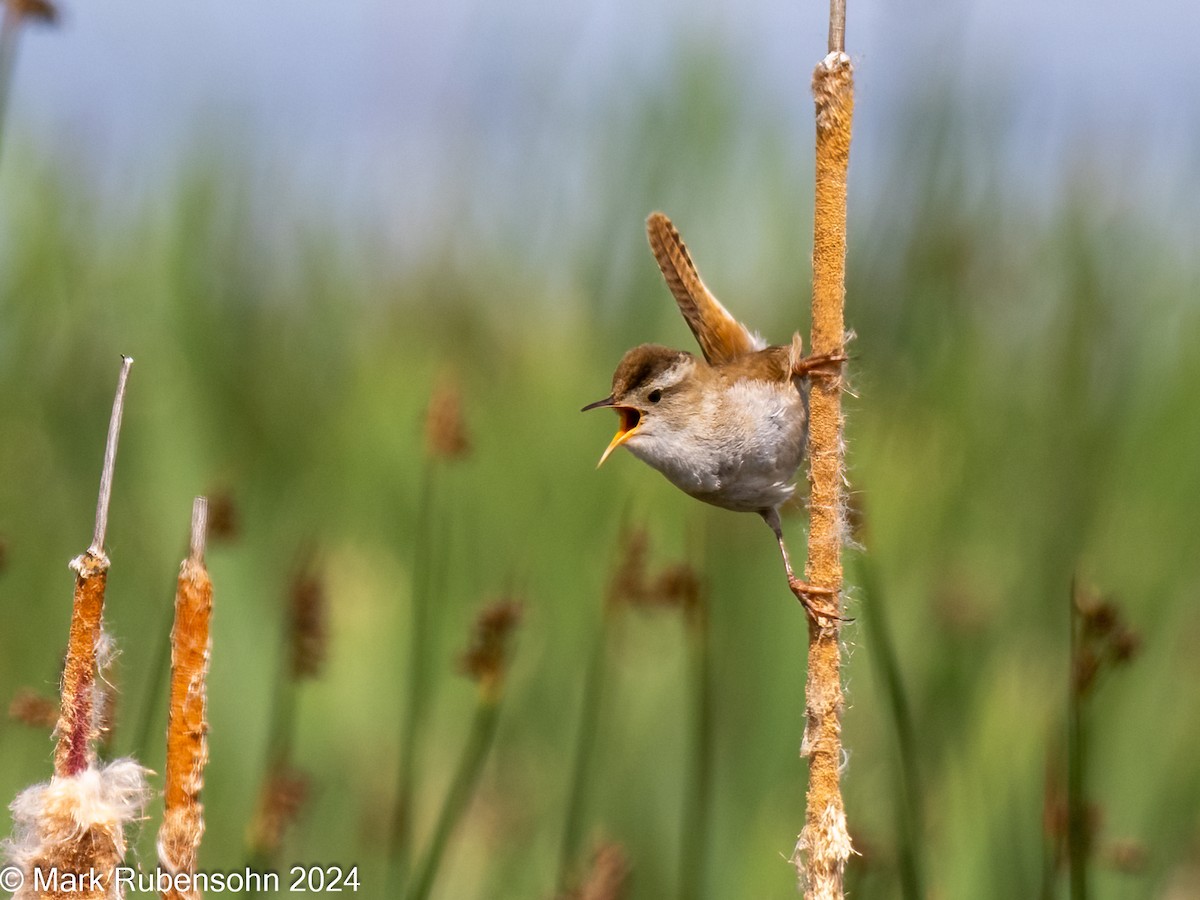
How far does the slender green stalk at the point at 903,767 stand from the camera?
6.52 ft

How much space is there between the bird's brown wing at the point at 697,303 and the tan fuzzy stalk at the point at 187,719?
1611 mm

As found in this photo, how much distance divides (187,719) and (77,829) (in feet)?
0.58

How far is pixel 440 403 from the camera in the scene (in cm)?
238

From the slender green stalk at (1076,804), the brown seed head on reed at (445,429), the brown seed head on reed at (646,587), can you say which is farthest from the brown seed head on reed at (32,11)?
the slender green stalk at (1076,804)

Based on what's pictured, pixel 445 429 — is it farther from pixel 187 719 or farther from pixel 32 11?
pixel 187 719

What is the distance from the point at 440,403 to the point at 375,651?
1.10 metres

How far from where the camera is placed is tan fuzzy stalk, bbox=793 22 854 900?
1249mm

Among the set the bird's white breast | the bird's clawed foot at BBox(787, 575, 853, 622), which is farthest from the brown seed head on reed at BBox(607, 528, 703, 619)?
the bird's clawed foot at BBox(787, 575, 853, 622)

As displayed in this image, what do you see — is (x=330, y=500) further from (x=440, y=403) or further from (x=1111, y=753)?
(x=1111, y=753)

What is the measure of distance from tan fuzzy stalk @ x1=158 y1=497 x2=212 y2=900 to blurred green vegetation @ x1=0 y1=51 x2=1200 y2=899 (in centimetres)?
141

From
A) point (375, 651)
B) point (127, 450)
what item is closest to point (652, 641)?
point (375, 651)

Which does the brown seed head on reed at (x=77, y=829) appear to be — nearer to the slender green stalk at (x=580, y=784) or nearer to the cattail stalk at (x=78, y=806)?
the cattail stalk at (x=78, y=806)

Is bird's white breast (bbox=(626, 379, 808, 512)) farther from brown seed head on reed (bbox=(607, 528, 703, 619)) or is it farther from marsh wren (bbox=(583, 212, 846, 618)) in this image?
brown seed head on reed (bbox=(607, 528, 703, 619))

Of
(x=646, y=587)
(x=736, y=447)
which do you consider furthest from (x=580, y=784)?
(x=736, y=447)
